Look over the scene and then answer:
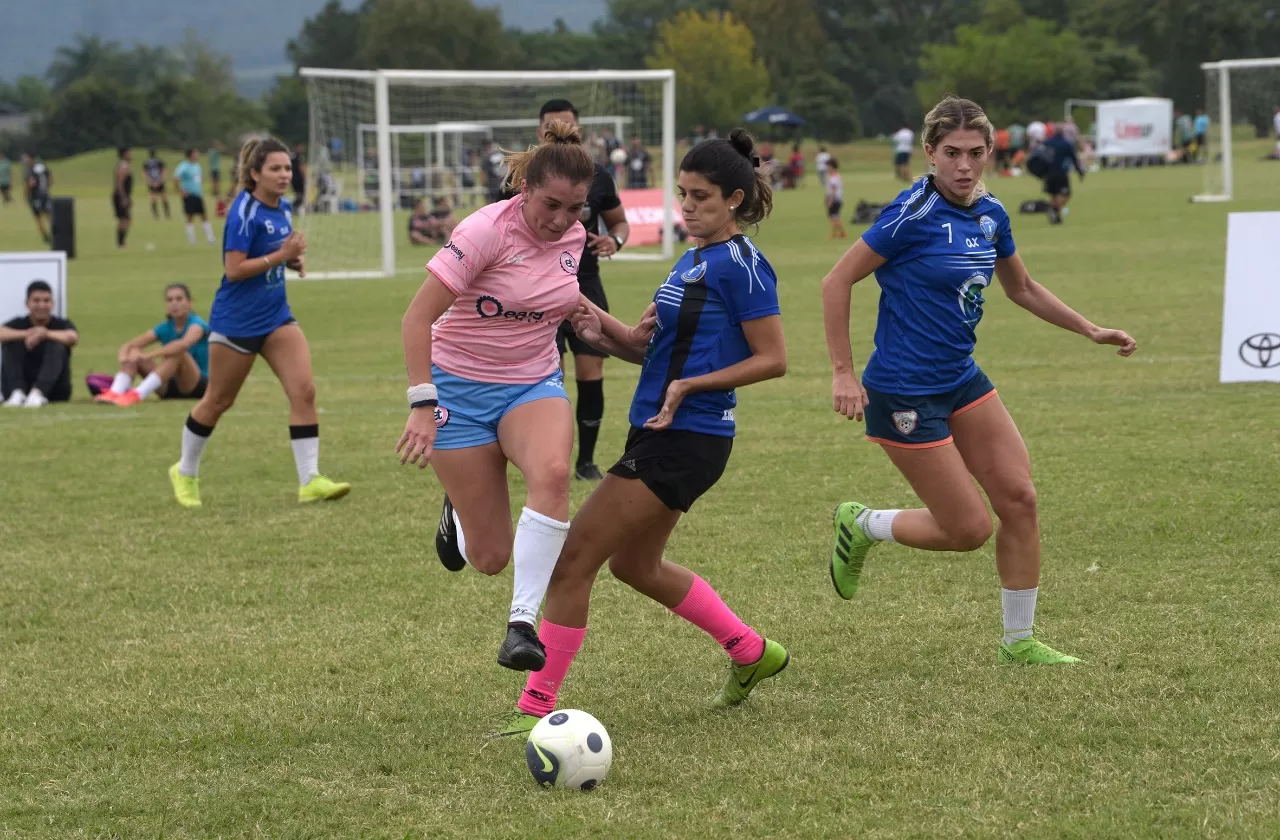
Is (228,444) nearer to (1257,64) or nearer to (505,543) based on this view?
(505,543)

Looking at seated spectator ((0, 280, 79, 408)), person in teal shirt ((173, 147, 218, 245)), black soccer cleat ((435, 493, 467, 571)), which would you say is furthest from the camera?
person in teal shirt ((173, 147, 218, 245))

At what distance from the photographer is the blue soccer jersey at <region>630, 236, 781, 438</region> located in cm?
476

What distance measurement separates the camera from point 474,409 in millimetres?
5176

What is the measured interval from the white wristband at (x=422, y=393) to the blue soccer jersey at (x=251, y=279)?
13.7ft

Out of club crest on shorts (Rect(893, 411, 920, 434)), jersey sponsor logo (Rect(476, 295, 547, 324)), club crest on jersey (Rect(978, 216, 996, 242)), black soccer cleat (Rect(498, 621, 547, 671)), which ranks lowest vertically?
black soccer cleat (Rect(498, 621, 547, 671))

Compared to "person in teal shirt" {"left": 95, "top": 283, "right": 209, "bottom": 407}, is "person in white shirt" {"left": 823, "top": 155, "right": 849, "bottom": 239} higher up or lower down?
higher up

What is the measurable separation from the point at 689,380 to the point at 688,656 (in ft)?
4.92

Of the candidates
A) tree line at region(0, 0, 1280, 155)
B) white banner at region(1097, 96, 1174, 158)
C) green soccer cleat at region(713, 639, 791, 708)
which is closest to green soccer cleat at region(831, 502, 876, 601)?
green soccer cleat at region(713, 639, 791, 708)

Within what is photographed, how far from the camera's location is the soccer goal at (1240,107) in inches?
1156

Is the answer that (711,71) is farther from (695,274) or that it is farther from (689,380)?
(689,380)

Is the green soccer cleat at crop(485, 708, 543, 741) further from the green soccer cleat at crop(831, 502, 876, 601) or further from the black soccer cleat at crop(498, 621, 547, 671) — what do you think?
the green soccer cleat at crop(831, 502, 876, 601)

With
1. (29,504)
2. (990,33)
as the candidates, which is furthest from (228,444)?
(990,33)

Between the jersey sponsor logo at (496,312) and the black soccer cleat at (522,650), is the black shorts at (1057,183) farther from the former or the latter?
the black soccer cleat at (522,650)

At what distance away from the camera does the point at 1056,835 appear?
389 cm
